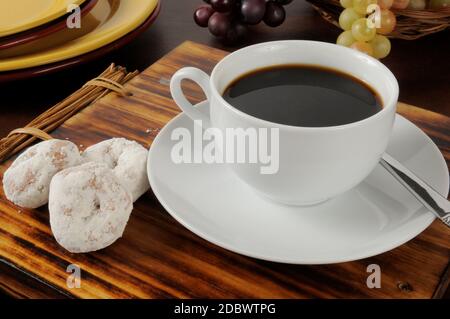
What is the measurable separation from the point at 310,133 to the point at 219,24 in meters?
0.63

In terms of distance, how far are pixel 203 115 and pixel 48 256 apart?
Result: 25 centimetres

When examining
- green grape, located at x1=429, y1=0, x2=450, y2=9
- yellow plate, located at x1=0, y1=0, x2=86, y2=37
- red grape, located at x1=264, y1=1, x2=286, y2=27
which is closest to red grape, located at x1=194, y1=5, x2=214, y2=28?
red grape, located at x1=264, y1=1, x2=286, y2=27

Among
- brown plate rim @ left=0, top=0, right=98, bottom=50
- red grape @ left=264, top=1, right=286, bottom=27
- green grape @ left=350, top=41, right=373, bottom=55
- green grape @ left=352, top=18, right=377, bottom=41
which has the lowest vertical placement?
red grape @ left=264, top=1, right=286, bottom=27

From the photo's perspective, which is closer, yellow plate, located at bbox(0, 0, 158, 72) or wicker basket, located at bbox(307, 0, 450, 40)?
yellow plate, located at bbox(0, 0, 158, 72)

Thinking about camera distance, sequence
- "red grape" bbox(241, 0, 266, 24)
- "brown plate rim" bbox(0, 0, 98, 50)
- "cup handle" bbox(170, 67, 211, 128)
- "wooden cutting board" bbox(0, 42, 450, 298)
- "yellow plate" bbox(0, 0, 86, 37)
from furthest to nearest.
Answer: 1. "red grape" bbox(241, 0, 266, 24)
2. "yellow plate" bbox(0, 0, 86, 37)
3. "brown plate rim" bbox(0, 0, 98, 50)
4. "cup handle" bbox(170, 67, 211, 128)
5. "wooden cutting board" bbox(0, 42, 450, 298)

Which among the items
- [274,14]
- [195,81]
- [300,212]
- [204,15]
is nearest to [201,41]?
[204,15]

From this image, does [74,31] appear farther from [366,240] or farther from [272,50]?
[366,240]

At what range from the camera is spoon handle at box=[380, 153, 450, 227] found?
65cm

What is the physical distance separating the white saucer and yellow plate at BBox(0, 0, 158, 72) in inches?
12.1

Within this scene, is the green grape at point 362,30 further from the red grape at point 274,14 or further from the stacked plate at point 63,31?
the stacked plate at point 63,31

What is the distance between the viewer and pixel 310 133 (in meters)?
0.60

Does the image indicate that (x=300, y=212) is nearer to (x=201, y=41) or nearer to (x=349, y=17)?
(x=349, y=17)

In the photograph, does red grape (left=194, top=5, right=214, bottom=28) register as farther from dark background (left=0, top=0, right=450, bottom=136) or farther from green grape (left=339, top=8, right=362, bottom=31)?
green grape (left=339, top=8, right=362, bottom=31)

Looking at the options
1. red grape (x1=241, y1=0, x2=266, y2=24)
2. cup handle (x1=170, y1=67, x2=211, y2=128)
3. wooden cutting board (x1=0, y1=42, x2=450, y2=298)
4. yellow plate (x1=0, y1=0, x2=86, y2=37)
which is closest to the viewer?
wooden cutting board (x1=0, y1=42, x2=450, y2=298)
